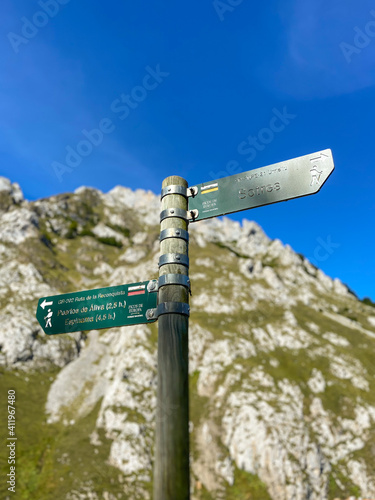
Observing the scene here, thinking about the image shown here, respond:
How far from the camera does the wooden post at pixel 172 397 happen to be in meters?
3.85

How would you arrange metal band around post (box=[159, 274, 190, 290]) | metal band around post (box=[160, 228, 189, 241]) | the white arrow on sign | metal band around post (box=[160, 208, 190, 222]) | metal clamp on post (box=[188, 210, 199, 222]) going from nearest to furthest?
1. metal band around post (box=[159, 274, 190, 290])
2. metal band around post (box=[160, 228, 189, 241])
3. metal band around post (box=[160, 208, 190, 222])
4. metal clamp on post (box=[188, 210, 199, 222])
5. the white arrow on sign

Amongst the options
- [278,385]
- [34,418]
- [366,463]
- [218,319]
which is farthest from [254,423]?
[34,418]

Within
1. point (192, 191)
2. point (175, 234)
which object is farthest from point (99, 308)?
point (192, 191)

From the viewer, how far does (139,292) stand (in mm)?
5598

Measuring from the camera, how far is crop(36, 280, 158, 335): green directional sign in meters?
5.51

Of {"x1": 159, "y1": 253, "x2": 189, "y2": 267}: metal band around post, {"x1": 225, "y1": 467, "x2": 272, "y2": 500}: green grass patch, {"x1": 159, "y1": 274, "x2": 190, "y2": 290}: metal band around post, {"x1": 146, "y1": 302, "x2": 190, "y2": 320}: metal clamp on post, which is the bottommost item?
{"x1": 225, "y1": 467, "x2": 272, "y2": 500}: green grass patch

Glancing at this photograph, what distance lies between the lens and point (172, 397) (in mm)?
4148

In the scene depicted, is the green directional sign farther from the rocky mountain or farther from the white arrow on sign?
the rocky mountain

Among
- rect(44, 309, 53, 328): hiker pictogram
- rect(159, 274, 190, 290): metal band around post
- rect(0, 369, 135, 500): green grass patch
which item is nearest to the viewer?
rect(159, 274, 190, 290): metal band around post

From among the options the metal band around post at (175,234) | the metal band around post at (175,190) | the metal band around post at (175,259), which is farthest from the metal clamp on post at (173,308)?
the metal band around post at (175,190)

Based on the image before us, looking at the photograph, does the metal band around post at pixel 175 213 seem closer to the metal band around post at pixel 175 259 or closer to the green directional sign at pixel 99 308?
the metal band around post at pixel 175 259

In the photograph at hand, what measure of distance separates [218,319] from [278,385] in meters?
35.1

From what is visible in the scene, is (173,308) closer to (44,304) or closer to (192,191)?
(192,191)

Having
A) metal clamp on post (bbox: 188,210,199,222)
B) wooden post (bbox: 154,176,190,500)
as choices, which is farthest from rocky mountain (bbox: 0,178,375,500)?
metal clamp on post (bbox: 188,210,199,222)
